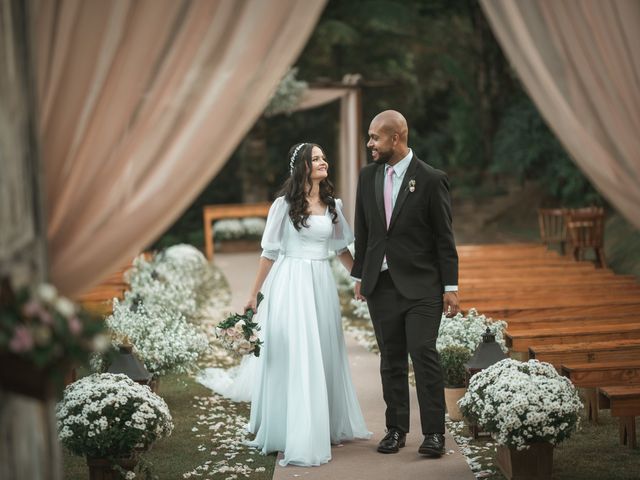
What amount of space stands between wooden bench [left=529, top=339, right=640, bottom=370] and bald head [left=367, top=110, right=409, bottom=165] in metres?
1.72

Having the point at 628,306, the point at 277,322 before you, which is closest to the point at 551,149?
the point at 628,306

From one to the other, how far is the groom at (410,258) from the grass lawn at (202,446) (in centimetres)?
108

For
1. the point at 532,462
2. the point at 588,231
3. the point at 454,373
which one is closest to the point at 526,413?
the point at 532,462

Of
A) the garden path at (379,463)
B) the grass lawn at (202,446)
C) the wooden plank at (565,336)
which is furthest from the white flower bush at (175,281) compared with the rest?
the wooden plank at (565,336)

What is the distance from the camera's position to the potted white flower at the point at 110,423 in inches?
207

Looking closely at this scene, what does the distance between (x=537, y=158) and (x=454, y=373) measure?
13.9m

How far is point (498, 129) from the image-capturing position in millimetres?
23312

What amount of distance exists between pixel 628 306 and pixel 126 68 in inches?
225

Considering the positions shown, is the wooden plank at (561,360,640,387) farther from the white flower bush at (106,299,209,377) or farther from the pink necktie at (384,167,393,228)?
the white flower bush at (106,299,209,377)

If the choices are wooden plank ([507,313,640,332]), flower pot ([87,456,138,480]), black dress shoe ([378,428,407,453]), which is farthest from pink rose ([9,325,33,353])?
wooden plank ([507,313,640,332])

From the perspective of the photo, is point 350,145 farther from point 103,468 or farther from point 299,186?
point 103,468

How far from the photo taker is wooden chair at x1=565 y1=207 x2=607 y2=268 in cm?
1383

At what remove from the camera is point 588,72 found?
14.4ft

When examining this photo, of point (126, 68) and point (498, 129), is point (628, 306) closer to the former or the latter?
point (126, 68)
